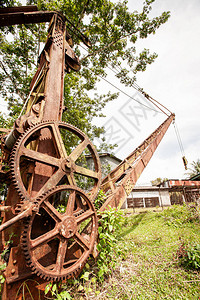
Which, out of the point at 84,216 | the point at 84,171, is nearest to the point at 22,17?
the point at 84,171

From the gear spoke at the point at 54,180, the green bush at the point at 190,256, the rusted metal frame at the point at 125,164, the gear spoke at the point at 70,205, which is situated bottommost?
the green bush at the point at 190,256

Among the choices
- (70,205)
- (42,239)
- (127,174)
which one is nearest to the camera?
(42,239)

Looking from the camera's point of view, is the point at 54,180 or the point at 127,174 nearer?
the point at 54,180

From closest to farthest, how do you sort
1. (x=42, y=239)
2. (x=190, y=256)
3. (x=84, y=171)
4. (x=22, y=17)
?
1. (x=42, y=239)
2. (x=84, y=171)
3. (x=190, y=256)
4. (x=22, y=17)

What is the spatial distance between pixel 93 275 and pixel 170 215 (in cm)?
627

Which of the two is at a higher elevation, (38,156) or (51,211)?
(38,156)

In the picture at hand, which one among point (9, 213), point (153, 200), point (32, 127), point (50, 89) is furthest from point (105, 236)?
point (153, 200)

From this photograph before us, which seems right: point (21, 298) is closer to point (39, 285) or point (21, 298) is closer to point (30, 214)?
point (39, 285)

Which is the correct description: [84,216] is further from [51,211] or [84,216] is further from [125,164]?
[125,164]

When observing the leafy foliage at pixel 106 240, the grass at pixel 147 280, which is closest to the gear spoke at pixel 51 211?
the leafy foliage at pixel 106 240

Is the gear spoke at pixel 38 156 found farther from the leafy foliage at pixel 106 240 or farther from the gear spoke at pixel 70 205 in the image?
the leafy foliage at pixel 106 240

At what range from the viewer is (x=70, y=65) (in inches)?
155

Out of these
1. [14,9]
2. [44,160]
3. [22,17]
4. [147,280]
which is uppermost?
[14,9]

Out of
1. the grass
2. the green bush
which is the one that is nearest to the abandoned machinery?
the grass
